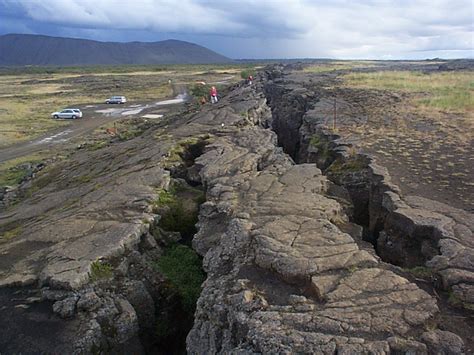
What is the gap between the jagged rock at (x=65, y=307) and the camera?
7.64m

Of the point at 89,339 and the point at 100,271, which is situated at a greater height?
the point at 100,271

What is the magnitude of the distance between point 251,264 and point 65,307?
3.49m

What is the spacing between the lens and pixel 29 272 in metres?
8.71

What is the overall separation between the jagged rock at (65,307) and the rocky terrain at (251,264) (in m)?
0.04

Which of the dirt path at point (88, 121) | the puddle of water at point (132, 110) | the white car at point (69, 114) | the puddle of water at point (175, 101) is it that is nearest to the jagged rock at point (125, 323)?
the dirt path at point (88, 121)

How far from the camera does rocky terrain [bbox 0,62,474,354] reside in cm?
613

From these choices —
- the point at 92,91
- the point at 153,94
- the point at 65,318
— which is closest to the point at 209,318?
the point at 65,318

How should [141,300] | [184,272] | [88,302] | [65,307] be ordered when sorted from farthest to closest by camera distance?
1. [184,272]
2. [141,300]
3. [88,302]
4. [65,307]

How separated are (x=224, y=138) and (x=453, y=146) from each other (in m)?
8.53

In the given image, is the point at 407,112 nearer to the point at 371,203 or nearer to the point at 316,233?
the point at 371,203

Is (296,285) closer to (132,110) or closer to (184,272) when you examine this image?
(184,272)

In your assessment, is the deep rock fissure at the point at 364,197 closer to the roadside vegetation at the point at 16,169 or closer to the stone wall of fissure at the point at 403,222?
the stone wall of fissure at the point at 403,222

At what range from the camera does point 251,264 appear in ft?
25.7

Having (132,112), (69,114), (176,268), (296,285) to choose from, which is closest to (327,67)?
(132,112)
